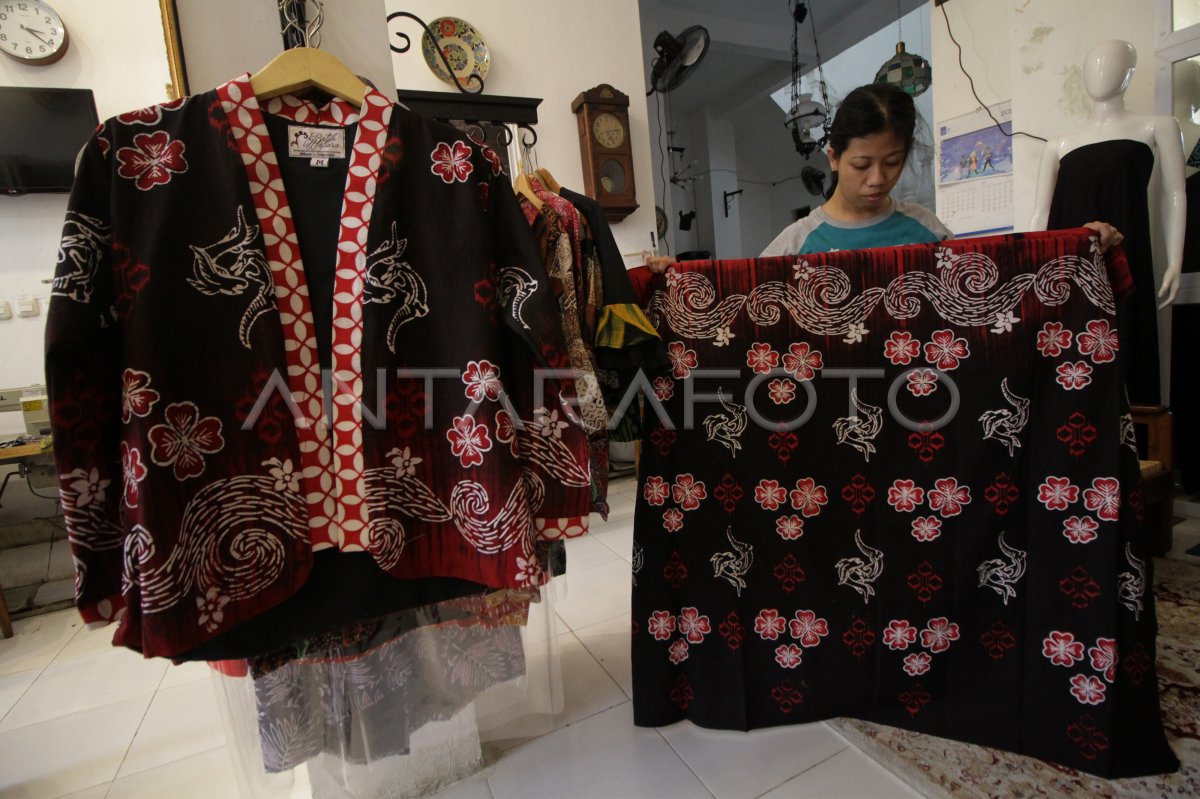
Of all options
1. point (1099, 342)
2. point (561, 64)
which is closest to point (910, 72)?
point (561, 64)

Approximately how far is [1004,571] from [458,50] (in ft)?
10.2

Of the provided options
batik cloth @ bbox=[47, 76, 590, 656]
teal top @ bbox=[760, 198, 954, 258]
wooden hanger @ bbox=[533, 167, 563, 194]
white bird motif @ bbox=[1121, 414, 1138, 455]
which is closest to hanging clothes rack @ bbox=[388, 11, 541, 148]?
wooden hanger @ bbox=[533, 167, 563, 194]

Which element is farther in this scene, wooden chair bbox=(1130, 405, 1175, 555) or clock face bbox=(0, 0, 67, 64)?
wooden chair bbox=(1130, 405, 1175, 555)

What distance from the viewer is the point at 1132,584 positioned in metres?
0.98

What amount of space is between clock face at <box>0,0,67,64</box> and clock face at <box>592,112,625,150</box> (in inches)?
84.1

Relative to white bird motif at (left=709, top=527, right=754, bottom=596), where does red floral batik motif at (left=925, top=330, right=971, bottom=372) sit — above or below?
above

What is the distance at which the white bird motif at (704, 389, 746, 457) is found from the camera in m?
1.10

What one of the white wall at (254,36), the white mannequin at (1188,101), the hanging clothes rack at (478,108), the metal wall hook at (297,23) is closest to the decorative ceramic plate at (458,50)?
the hanging clothes rack at (478,108)

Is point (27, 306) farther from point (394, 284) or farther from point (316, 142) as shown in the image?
point (394, 284)

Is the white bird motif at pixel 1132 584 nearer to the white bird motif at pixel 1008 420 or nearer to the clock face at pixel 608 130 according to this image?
the white bird motif at pixel 1008 420

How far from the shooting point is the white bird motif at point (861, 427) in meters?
→ 1.07

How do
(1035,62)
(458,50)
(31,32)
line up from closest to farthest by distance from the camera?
(31,32)
(1035,62)
(458,50)

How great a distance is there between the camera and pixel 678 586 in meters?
1.17

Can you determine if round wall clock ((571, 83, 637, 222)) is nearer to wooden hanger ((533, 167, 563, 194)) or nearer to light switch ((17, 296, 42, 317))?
wooden hanger ((533, 167, 563, 194))
